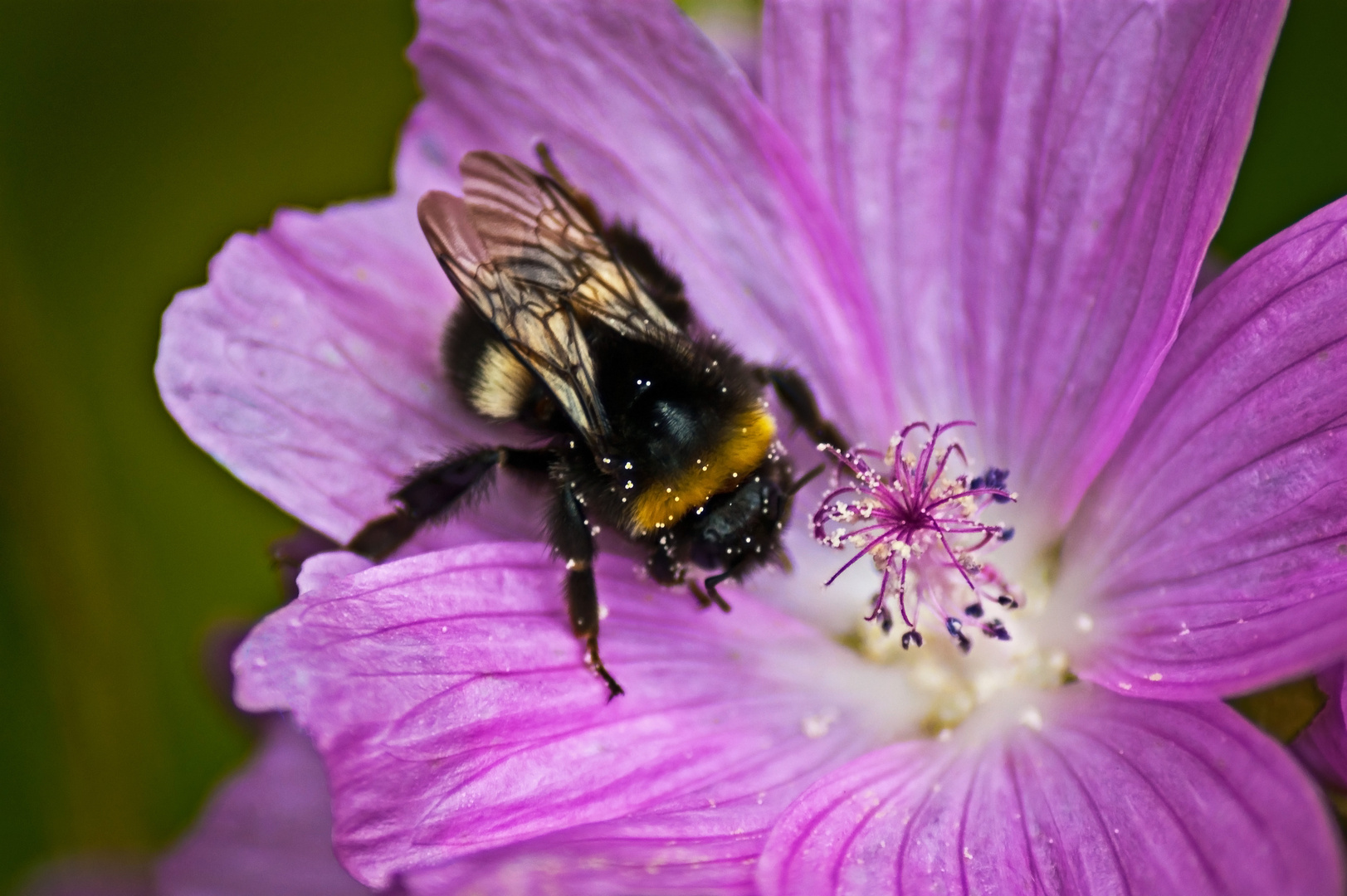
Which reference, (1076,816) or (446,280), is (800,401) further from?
(1076,816)

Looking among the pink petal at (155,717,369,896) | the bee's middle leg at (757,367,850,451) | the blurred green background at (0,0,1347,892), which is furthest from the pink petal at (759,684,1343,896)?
the blurred green background at (0,0,1347,892)

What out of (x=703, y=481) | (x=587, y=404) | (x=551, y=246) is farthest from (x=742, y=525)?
(x=551, y=246)

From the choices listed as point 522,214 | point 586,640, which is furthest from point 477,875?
point 522,214

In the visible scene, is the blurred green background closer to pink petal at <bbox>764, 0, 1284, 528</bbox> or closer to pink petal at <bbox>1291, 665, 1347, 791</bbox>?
pink petal at <bbox>764, 0, 1284, 528</bbox>

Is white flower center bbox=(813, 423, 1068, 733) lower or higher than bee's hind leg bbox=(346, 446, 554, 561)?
higher

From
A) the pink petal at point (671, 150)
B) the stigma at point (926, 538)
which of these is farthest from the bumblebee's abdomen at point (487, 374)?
the stigma at point (926, 538)

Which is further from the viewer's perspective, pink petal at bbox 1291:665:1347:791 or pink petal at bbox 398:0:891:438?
pink petal at bbox 398:0:891:438
